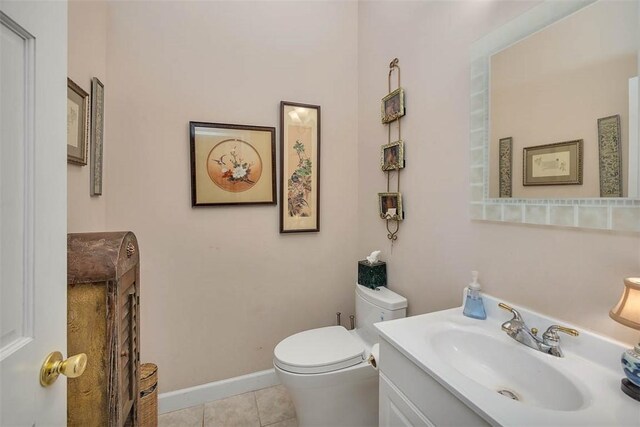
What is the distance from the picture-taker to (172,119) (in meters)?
1.69

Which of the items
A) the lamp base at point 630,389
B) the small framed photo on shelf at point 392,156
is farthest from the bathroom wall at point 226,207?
the lamp base at point 630,389

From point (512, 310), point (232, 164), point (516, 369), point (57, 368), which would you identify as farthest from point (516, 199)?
point (232, 164)

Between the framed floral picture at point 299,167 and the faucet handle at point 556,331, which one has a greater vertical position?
the framed floral picture at point 299,167

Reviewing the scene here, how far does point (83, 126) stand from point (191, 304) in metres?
1.13

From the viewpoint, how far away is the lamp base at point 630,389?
665 millimetres

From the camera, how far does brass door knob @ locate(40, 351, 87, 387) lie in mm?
551

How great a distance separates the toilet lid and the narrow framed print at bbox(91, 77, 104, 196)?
1283mm

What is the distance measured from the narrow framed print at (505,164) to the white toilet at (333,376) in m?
0.78

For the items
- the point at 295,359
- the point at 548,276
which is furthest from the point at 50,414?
the point at 548,276

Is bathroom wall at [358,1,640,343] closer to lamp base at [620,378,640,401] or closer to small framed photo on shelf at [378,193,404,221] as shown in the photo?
small framed photo on shelf at [378,193,404,221]

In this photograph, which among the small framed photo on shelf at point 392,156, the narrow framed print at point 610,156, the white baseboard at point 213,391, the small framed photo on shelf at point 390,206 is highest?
the small framed photo on shelf at point 392,156

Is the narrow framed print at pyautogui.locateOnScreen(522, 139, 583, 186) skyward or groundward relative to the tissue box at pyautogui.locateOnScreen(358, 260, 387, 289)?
skyward

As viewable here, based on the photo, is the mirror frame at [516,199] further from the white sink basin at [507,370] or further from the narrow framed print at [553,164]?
the white sink basin at [507,370]

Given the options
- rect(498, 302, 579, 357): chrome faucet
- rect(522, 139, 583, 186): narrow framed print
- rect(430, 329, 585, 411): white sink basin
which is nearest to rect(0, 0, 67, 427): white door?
rect(430, 329, 585, 411): white sink basin
